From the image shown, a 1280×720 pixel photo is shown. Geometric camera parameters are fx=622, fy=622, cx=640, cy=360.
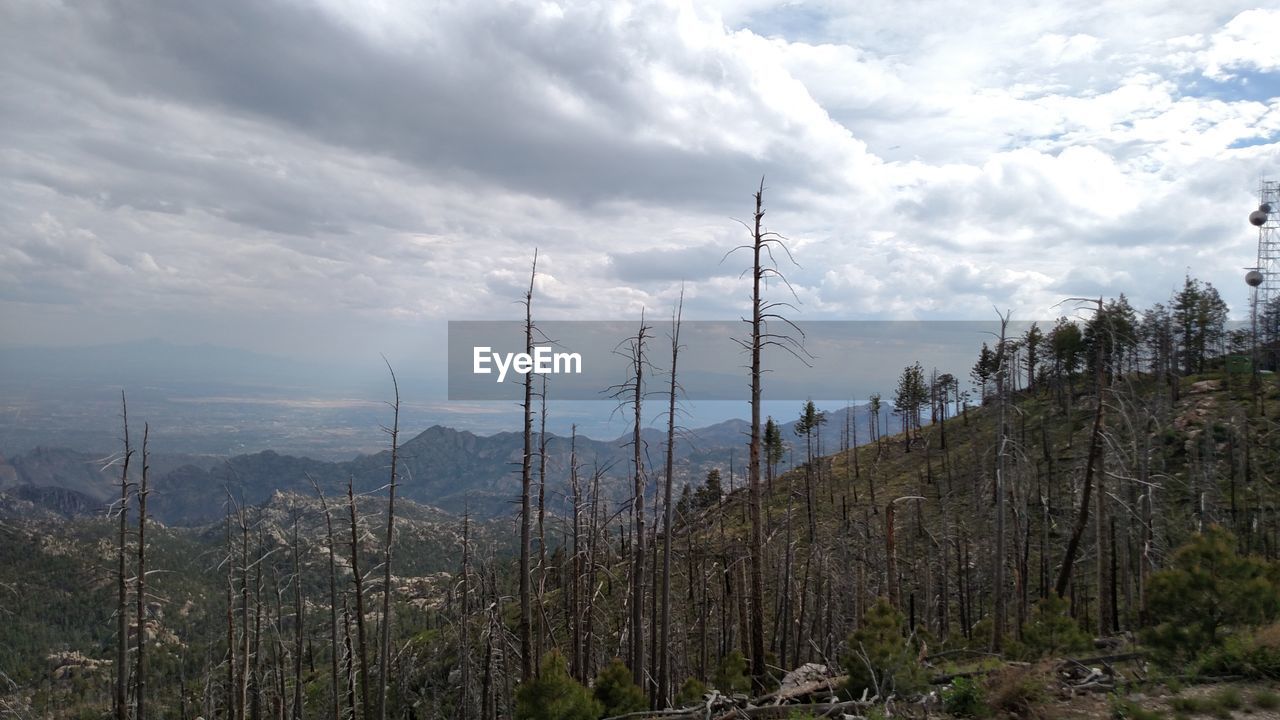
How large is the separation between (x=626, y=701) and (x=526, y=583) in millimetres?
4806

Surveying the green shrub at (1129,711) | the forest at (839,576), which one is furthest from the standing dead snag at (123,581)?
the green shrub at (1129,711)

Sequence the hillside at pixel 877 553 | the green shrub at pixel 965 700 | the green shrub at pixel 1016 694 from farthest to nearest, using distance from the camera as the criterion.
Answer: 1. the hillside at pixel 877 553
2. the green shrub at pixel 965 700
3. the green shrub at pixel 1016 694

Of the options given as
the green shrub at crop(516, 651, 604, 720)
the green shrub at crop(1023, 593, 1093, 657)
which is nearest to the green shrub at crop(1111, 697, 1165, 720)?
Result: the green shrub at crop(1023, 593, 1093, 657)

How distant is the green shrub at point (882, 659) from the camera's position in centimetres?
1088

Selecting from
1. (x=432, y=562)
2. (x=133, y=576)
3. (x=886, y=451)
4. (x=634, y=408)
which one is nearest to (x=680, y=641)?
(x=634, y=408)

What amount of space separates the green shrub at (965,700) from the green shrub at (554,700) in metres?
6.53

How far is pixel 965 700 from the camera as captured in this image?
1052cm

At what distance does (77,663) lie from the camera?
110 metres

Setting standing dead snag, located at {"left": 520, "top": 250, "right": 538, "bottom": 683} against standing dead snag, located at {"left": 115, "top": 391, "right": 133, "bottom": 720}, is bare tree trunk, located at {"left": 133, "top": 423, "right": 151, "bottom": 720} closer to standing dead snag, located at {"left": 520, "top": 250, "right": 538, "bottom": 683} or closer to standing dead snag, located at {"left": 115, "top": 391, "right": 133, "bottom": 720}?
standing dead snag, located at {"left": 115, "top": 391, "right": 133, "bottom": 720}

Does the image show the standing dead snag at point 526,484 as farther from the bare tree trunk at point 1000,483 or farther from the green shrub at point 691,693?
the bare tree trunk at point 1000,483

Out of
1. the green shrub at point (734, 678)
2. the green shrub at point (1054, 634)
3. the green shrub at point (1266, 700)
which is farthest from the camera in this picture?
the green shrub at point (734, 678)

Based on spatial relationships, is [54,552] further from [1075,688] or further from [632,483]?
[1075,688]

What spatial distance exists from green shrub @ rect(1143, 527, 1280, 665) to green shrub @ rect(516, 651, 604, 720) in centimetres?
1051

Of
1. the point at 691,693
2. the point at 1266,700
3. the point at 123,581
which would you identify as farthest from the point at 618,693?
the point at 123,581
